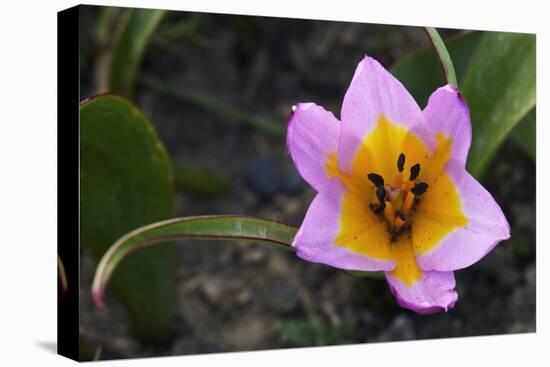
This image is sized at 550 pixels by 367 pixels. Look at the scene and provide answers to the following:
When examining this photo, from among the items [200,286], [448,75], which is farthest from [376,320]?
[448,75]

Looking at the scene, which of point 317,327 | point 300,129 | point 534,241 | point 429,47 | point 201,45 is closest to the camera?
point 300,129

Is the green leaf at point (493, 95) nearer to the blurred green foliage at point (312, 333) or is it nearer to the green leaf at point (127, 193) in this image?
the blurred green foliage at point (312, 333)

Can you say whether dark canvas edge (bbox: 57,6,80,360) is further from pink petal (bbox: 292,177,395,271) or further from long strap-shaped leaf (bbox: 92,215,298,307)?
pink petal (bbox: 292,177,395,271)

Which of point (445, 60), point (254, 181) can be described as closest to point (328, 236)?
point (445, 60)

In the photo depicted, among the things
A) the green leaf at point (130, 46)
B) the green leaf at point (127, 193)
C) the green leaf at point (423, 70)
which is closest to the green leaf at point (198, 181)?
the green leaf at point (130, 46)

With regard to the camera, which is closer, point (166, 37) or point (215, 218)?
point (215, 218)

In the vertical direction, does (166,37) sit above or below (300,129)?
above
